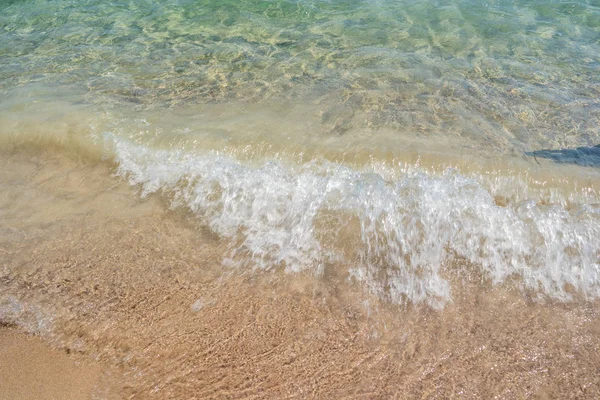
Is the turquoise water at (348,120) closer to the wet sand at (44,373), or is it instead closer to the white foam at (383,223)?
the white foam at (383,223)

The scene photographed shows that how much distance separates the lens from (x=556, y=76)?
20.6ft

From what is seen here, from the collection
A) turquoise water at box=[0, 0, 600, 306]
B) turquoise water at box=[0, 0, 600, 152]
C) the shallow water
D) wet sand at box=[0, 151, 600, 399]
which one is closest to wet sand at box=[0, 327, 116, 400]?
wet sand at box=[0, 151, 600, 399]

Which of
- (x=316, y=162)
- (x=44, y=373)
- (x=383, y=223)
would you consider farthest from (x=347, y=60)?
(x=44, y=373)

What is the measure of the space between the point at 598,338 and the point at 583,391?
0.49 metres

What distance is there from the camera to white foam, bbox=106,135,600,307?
372 cm

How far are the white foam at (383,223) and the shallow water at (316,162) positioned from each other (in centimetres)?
2

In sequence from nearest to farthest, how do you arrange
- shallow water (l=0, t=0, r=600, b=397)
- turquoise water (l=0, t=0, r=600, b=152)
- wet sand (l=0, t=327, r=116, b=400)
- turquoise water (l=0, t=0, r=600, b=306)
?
wet sand (l=0, t=327, r=116, b=400)
shallow water (l=0, t=0, r=600, b=397)
turquoise water (l=0, t=0, r=600, b=306)
turquoise water (l=0, t=0, r=600, b=152)

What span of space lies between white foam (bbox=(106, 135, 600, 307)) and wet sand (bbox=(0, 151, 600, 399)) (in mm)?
190

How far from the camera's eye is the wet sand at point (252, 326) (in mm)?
2881

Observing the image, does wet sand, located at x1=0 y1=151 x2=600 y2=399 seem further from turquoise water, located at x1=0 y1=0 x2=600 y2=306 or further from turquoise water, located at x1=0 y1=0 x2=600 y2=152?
turquoise water, located at x1=0 y1=0 x2=600 y2=152

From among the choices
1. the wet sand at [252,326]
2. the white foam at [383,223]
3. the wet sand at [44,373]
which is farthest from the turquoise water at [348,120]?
the wet sand at [44,373]

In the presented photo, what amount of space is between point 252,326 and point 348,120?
294 centimetres

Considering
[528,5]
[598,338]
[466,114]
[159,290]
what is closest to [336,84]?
[466,114]

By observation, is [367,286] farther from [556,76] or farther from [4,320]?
[556,76]
